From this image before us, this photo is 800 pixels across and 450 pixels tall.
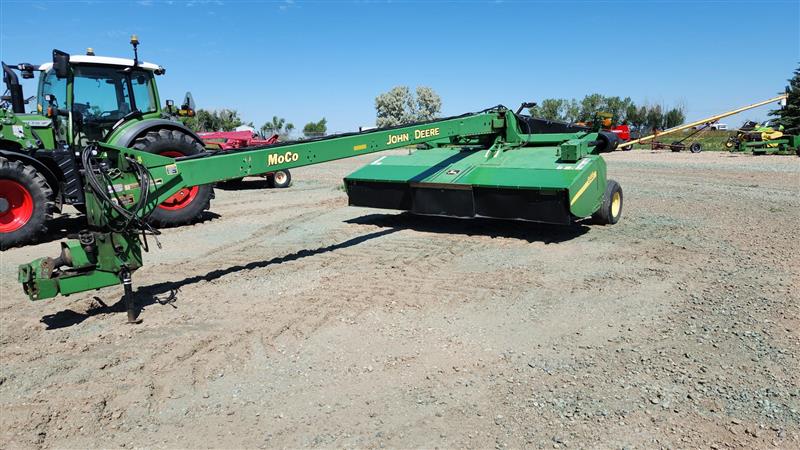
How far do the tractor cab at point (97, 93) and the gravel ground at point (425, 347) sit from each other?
190cm

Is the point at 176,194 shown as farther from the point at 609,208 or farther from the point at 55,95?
the point at 609,208

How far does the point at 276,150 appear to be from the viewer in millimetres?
5109

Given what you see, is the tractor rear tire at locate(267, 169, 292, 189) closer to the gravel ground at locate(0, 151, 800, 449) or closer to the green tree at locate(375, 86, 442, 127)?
the gravel ground at locate(0, 151, 800, 449)

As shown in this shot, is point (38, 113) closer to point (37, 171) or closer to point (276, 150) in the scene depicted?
point (37, 171)

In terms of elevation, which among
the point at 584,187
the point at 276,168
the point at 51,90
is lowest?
the point at 584,187

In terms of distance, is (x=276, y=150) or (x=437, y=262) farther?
(x=437, y=262)

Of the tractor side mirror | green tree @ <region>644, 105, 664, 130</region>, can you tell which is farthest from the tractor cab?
green tree @ <region>644, 105, 664, 130</region>

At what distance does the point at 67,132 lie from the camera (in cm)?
699

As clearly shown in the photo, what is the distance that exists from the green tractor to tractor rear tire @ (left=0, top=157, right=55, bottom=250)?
0.4 inches

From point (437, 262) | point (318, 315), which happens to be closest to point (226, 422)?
point (318, 315)

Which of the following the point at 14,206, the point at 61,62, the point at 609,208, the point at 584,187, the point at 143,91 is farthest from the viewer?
the point at 143,91

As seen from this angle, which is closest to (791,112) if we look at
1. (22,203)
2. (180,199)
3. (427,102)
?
(180,199)

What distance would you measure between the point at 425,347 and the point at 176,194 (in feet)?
17.6

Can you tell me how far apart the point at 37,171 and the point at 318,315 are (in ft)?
16.9
